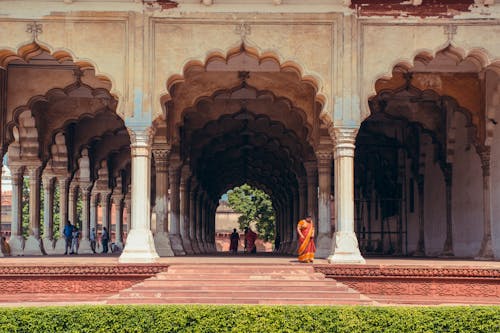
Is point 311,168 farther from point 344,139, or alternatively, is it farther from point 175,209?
point 344,139

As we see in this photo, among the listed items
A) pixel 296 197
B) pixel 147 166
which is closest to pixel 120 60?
pixel 147 166

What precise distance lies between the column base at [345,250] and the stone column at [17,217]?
26.8 feet

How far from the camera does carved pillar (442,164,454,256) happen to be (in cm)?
1953

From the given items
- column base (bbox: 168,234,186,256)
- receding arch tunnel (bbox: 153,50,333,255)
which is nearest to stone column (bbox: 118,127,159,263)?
receding arch tunnel (bbox: 153,50,333,255)

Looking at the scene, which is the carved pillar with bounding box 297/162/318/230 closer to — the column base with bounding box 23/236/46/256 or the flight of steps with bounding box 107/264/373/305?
the column base with bounding box 23/236/46/256

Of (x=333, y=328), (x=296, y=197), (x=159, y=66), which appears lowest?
(x=333, y=328)

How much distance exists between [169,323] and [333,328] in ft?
5.82

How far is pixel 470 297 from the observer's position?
1298 cm

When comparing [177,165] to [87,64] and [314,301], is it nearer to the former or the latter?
[87,64]

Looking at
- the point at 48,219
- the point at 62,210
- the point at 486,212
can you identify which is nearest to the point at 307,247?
the point at 486,212

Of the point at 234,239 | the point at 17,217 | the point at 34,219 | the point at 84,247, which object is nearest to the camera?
the point at 17,217

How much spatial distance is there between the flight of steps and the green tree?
110 ft

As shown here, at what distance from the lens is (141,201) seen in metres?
14.3

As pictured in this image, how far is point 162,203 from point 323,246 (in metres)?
3.55
